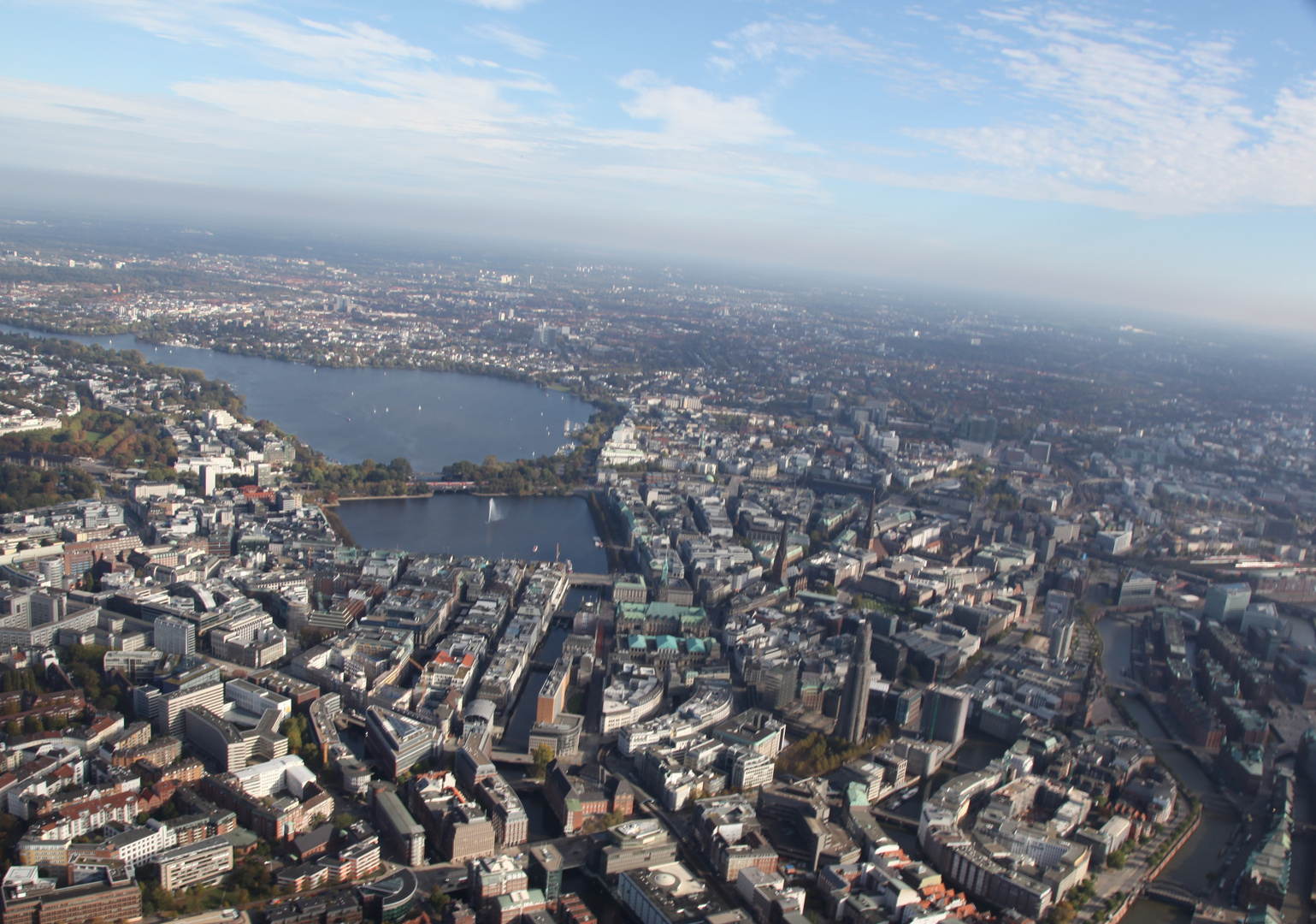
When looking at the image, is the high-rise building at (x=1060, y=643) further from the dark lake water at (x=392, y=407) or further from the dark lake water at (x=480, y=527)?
the dark lake water at (x=392, y=407)

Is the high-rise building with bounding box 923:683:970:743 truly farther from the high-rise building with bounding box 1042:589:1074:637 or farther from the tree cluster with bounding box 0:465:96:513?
the tree cluster with bounding box 0:465:96:513

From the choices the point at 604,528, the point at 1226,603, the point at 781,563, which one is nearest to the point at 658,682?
the point at 781,563

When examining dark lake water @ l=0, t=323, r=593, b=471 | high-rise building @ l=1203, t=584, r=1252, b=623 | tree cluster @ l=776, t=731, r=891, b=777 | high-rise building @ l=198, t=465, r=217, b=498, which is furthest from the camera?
dark lake water @ l=0, t=323, r=593, b=471

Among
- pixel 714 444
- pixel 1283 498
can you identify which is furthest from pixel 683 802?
pixel 1283 498

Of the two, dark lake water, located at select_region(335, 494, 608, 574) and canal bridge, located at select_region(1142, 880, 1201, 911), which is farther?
dark lake water, located at select_region(335, 494, 608, 574)

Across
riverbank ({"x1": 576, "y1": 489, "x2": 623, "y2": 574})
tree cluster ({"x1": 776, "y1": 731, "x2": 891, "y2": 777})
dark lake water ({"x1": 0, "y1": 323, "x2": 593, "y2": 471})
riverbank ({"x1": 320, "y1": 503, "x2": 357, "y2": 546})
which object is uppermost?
dark lake water ({"x1": 0, "y1": 323, "x2": 593, "y2": 471})

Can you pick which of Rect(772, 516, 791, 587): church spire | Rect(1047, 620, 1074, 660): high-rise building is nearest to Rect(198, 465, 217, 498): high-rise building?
Rect(772, 516, 791, 587): church spire

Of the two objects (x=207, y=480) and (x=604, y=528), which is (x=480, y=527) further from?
(x=207, y=480)
